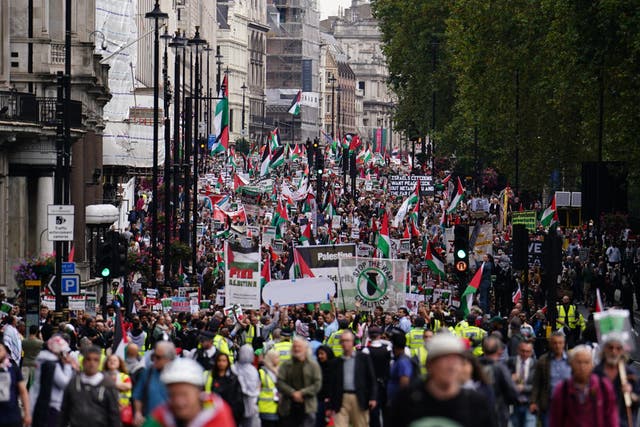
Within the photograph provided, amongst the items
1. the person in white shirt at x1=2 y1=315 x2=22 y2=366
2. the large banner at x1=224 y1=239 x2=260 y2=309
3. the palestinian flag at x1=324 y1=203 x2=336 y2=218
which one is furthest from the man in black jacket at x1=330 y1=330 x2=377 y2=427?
the palestinian flag at x1=324 y1=203 x2=336 y2=218

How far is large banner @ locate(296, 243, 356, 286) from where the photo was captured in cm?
3162

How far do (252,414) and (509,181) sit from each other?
6036 cm

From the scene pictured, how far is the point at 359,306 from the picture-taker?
3125cm

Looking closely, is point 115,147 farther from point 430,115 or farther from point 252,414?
point 252,414

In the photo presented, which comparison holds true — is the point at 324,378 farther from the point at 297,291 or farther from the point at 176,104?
the point at 176,104

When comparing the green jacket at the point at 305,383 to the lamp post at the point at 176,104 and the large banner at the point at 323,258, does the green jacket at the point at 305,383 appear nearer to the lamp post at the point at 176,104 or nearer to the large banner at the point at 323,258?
the large banner at the point at 323,258

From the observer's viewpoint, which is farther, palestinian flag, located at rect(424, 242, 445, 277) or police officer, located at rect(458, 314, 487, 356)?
palestinian flag, located at rect(424, 242, 445, 277)

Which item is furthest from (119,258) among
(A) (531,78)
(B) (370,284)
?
(A) (531,78)

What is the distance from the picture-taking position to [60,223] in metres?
31.6

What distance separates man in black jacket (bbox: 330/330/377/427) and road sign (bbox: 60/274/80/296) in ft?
46.1

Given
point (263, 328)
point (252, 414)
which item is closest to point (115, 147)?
point (263, 328)

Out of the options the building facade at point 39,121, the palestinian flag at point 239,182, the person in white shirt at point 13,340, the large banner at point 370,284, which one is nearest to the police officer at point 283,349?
the person in white shirt at point 13,340

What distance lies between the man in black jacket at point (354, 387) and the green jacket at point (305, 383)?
31 cm

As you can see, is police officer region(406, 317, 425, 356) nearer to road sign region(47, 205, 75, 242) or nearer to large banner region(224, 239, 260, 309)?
large banner region(224, 239, 260, 309)
